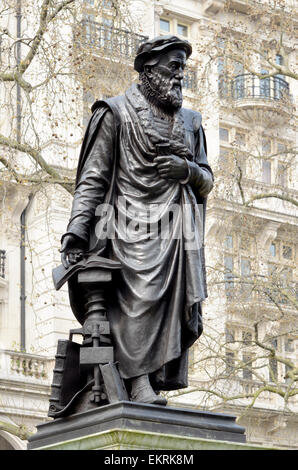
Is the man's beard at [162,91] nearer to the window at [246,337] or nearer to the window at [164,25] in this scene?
the window at [246,337]

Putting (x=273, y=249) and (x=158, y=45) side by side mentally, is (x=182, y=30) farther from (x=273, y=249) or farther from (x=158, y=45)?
(x=158, y=45)

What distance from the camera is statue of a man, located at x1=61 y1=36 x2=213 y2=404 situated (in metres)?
6.48

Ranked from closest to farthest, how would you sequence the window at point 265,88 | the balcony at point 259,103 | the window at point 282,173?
the window at point 282,173, the balcony at point 259,103, the window at point 265,88

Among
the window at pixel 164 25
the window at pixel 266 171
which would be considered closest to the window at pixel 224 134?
the window at pixel 266 171

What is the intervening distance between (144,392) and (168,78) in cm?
178

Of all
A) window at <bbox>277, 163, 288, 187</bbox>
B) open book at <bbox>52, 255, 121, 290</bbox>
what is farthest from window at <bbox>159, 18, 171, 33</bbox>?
open book at <bbox>52, 255, 121, 290</bbox>

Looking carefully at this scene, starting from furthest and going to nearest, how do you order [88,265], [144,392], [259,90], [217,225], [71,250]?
[259,90], [217,225], [71,250], [88,265], [144,392]

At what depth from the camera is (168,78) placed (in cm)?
695

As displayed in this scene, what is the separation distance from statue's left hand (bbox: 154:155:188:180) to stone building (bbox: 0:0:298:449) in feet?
43.0

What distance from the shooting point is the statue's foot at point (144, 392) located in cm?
626

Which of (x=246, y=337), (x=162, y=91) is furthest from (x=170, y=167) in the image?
(x=246, y=337)

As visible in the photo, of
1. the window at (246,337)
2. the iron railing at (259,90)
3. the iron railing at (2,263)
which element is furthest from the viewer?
the iron railing at (259,90)

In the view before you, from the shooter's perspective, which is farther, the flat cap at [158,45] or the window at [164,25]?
the window at [164,25]

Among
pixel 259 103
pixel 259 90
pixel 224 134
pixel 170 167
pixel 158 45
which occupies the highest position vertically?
pixel 259 90
